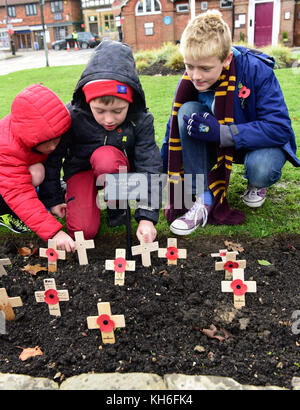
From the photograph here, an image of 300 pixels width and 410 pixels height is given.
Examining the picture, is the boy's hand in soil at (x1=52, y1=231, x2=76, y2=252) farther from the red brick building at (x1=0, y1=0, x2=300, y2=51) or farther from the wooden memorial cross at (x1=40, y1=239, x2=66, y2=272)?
the red brick building at (x1=0, y1=0, x2=300, y2=51)

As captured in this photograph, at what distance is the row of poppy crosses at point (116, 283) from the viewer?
154 centimetres

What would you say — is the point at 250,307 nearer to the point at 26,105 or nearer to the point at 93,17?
the point at 26,105

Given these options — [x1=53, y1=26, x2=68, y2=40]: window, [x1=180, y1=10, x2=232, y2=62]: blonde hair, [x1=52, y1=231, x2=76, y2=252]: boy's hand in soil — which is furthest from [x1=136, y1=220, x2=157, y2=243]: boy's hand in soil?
[x1=53, y1=26, x2=68, y2=40]: window

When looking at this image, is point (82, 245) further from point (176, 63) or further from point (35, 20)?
point (35, 20)

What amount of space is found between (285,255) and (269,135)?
0.73 m

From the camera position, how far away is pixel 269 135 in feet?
7.51

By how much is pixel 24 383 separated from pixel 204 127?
165 cm

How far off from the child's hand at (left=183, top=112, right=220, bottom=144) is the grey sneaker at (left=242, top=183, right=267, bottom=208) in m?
0.59

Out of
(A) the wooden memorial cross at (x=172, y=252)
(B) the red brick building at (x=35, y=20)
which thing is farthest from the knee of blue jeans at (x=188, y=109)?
(B) the red brick building at (x=35, y=20)

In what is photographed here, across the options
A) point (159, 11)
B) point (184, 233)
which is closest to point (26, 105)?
point (184, 233)

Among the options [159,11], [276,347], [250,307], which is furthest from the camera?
[159,11]

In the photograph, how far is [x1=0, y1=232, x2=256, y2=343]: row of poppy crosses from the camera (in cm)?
154

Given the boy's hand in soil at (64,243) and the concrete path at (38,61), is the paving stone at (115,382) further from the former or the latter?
the concrete path at (38,61)

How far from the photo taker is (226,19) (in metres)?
21.4
